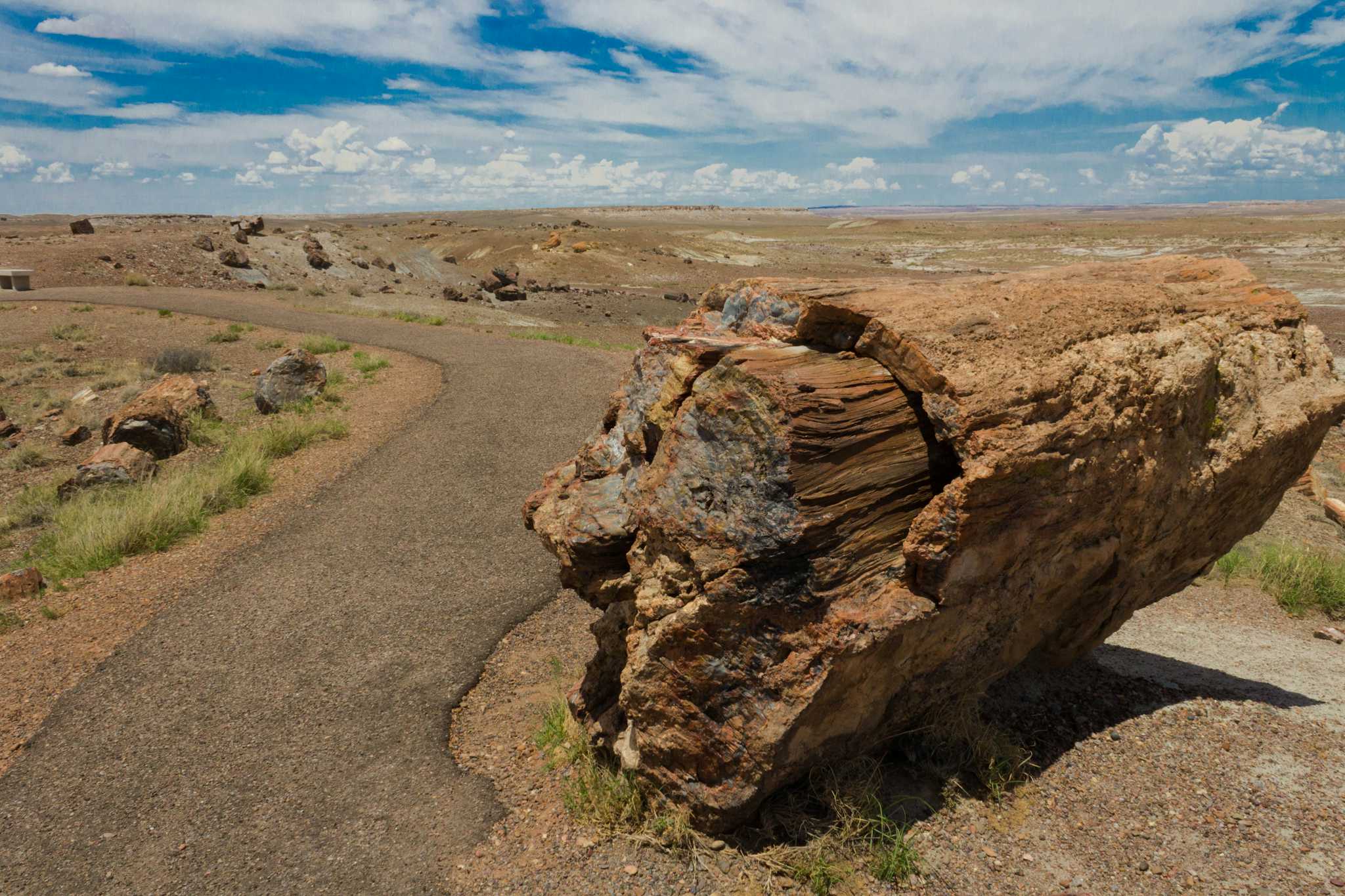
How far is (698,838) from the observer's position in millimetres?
4387

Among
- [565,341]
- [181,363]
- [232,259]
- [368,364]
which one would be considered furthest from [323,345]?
[232,259]

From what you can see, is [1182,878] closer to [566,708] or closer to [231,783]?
[566,708]

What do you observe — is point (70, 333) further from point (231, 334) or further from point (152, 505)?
point (152, 505)

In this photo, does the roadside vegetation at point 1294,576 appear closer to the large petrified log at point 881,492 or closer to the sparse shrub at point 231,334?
the large petrified log at point 881,492

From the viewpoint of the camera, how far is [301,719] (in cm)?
583

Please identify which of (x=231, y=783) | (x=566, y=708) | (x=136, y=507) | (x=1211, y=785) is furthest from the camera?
(x=136, y=507)

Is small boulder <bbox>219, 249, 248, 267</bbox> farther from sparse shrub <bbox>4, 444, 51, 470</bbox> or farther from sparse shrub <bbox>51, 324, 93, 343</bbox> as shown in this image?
sparse shrub <bbox>4, 444, 51, 470</bbox>

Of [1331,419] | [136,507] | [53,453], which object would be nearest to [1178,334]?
[1331,419]

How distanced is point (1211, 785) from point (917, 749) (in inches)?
65.9

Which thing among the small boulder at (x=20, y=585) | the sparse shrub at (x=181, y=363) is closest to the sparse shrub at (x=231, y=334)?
the sparse shrub at (x=181, y=363)

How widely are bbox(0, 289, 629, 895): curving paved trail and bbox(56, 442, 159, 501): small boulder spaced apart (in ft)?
9.63

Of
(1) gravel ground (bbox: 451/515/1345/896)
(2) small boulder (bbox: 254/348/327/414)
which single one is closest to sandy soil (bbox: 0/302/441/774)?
(2) small boulder (bbox: 254/348/327/414)

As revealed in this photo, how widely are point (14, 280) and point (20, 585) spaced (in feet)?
89.4

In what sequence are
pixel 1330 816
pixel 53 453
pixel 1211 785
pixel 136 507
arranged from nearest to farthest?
pixel 1330 816
pixel 1211 785
pixel 136 507
pixel 53 453
